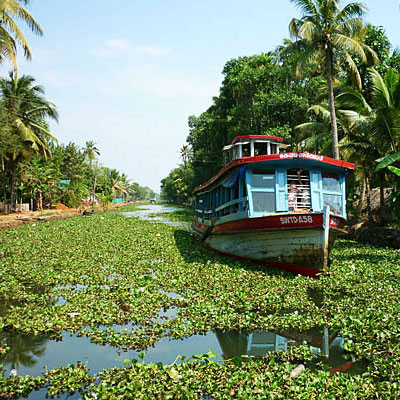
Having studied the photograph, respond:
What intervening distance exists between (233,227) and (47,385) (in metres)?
8.03

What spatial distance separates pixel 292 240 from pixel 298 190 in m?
1.80

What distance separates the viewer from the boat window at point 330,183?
447 inches

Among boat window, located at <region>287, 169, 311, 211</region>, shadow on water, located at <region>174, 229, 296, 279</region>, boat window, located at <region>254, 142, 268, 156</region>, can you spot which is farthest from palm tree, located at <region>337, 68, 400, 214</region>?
shadow on water, located at <region>174, 229, 296, 279</region>

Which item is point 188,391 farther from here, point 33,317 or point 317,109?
point 317,109

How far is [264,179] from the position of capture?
10812mm

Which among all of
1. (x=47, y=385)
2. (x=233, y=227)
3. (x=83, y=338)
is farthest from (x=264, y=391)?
(x=233, y=227)

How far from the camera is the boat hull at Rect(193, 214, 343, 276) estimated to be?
992 centimetres

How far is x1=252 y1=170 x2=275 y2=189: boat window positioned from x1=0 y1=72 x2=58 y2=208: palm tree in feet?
70.9

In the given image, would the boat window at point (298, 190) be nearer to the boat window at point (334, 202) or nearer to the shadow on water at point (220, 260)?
the boat window at point (334, 202)

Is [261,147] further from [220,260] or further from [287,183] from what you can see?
[220,260]

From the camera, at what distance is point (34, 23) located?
16031 mm

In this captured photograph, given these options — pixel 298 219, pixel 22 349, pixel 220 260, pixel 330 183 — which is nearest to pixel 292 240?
pixel 298 219

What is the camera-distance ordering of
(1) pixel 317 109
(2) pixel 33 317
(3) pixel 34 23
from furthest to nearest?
(1) pixel 317 109 < (3) pixel 34 23 < (2) pixel 33 317

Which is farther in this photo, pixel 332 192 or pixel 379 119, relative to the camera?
pixel 379 119
